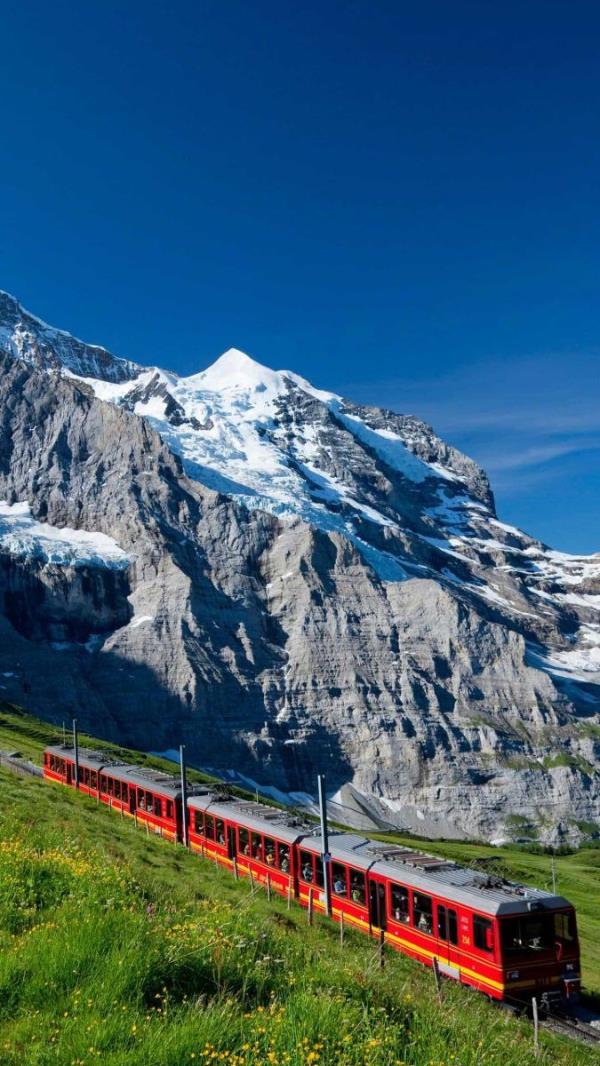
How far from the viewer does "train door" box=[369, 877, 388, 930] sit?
27594mm

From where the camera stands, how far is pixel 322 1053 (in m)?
7.75

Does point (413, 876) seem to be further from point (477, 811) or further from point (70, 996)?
point (477, 811)

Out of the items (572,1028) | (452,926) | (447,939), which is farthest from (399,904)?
(572,1028)

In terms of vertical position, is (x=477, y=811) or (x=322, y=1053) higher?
(x=322, y=1053)

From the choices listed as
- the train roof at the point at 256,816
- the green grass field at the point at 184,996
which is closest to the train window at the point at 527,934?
the train roof at the point at 256,816

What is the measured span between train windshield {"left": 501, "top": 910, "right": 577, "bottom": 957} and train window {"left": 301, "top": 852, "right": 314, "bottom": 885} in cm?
989

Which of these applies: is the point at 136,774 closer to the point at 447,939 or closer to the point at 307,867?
the point at 307,867

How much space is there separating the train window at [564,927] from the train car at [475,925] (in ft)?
0.09

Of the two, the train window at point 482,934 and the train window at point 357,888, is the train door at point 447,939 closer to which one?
the train window at point 482,934

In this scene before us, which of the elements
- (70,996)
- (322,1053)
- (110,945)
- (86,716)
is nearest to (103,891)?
(110,945)

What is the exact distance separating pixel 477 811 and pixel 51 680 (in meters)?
103

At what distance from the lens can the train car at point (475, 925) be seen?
23.5 metres

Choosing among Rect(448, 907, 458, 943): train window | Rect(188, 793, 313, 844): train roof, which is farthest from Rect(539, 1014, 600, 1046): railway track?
Rect(188, 793, 313, 844): train roof

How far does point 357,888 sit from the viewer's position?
29.1m
